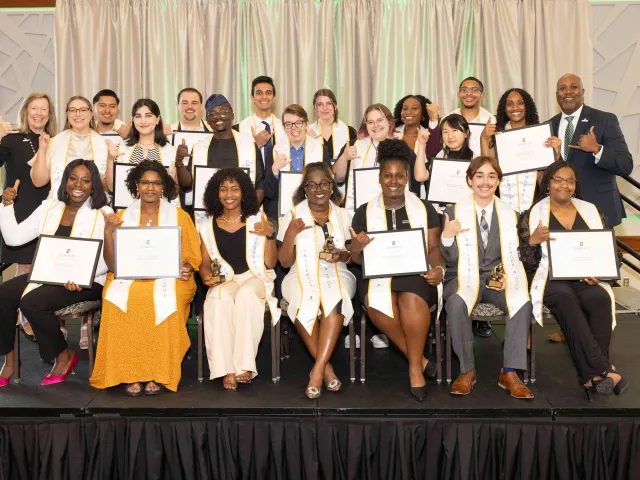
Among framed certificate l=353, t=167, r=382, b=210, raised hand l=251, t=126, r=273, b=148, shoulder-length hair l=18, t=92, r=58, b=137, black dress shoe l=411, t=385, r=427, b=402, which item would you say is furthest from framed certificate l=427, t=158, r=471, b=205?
shoulder-length hair l=18, t=92, r=58, b=137

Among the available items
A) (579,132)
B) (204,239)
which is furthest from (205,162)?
(579,132)

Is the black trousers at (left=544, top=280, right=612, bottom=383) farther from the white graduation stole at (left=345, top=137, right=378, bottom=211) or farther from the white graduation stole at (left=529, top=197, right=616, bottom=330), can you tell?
the white graduation stole at (left=345, top=137, right=378, bottom=211)

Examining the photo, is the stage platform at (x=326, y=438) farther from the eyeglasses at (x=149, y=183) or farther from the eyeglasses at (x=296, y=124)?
the eyeglasses at (x=296, y=124)

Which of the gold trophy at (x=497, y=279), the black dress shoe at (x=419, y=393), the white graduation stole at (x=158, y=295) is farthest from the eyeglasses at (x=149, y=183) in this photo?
the gold trophy at (x=497, y=279)

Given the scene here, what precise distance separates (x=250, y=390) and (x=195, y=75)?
419cm

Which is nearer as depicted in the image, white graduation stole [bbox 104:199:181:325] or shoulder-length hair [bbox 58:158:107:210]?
white graduation stole [bbox 104:199:181:325]

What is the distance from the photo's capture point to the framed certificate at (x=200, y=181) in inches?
205

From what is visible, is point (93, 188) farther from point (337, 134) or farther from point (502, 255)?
point (502, 255)

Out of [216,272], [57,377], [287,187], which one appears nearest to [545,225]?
[287,187]

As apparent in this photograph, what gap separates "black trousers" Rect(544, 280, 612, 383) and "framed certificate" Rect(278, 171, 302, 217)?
1.92 meters

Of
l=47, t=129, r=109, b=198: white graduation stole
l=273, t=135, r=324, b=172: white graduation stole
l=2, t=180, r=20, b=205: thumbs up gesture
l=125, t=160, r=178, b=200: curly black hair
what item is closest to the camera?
l=125, t=160, r=178, b=200: curly black hair

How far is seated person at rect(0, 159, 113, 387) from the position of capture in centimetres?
459

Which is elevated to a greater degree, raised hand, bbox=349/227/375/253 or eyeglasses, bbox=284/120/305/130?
eyeglasses, bbox=284/120/305/130

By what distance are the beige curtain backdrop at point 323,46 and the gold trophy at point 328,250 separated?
324 centimetres
